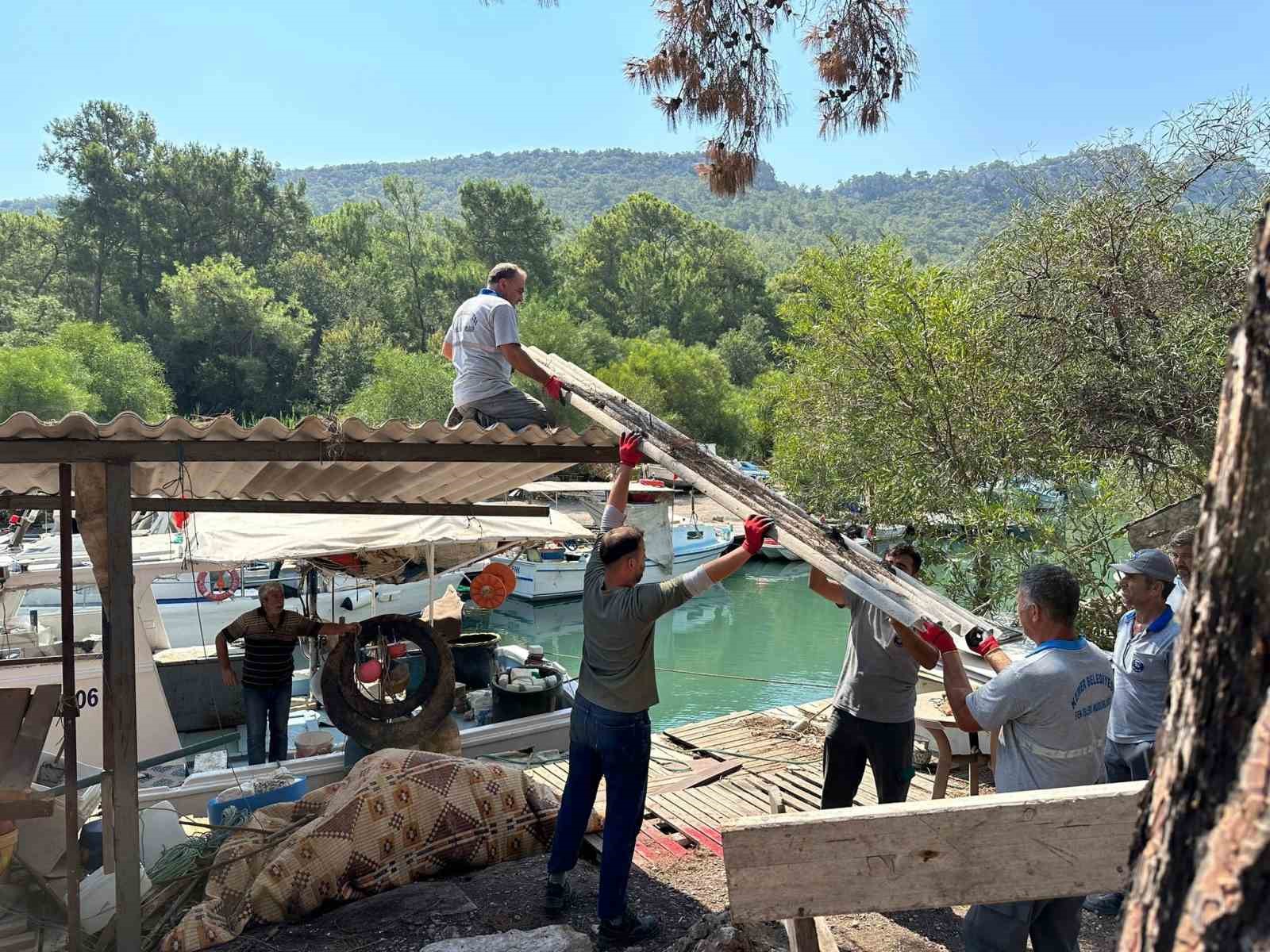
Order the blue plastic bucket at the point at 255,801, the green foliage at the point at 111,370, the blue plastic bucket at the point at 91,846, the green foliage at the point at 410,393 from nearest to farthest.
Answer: the blue plastic bucket at the point at 91,846 → the blue plastic bucket at the point at 255,801 → the green foliage at the point at 410,393 → the green foliage at the point at 111,370

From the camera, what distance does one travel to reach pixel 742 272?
182ft

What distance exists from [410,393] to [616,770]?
33968 mm

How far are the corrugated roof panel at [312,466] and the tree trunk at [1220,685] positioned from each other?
318 centimetres

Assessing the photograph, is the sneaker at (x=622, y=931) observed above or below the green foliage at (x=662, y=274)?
below

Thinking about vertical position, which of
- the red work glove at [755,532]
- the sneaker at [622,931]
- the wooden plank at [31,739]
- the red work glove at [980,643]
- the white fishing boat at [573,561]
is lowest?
the white fishing boat at [573,561]

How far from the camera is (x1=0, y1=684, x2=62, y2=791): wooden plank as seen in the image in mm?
4399

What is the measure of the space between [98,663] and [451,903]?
4.81 meters

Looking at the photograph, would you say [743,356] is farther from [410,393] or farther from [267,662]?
[267,662]

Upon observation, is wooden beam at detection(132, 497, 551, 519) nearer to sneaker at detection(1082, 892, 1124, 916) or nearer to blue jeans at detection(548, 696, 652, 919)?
blue jeans at detection(548, 696, 652, 919)

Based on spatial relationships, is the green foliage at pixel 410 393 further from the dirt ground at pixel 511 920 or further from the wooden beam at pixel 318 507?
the dirt ground at pixel 511 920

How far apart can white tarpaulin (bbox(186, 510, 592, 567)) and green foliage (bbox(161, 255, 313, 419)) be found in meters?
37.4

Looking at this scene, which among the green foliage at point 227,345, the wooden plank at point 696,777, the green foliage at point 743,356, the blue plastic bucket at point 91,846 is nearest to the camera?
the blue plastic bucket at point 91,846

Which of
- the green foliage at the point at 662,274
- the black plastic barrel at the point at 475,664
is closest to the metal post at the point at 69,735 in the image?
the black plastic barrel at the point at 475,664

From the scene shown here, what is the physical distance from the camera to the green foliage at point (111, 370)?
37188mm
